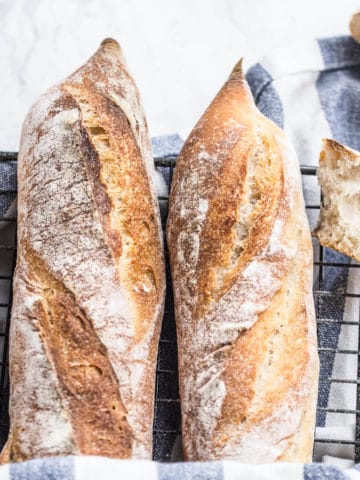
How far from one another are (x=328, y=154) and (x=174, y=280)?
0.55m

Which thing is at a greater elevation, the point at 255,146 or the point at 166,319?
the point at 255,146

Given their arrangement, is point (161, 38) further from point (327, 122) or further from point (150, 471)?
point (150, 471)

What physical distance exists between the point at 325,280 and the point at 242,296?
49cm

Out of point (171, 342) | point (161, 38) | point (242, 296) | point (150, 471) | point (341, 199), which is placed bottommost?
point (150, 471)

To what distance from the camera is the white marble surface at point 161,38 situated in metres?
2.51

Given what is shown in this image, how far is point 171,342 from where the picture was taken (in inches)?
84.0

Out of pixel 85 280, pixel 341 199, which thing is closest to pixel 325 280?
pixel 341 199

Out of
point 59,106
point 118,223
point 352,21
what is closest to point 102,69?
point 59,106

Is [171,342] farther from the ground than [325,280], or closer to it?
closer to it

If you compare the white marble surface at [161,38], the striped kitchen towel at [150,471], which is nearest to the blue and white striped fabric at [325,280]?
the striped kitchen towel at [150,471]

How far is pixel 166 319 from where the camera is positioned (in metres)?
2.16

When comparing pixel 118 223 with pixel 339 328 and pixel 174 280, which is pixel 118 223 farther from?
pixel 339 328

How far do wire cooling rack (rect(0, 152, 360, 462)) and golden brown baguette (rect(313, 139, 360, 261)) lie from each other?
0.28ft

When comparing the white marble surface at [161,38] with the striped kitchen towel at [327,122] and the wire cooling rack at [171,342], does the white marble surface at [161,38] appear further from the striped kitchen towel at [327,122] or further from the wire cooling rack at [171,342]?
the wire cooling rack at [171,342]
